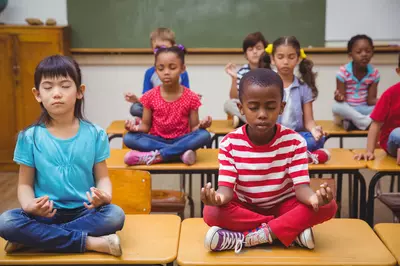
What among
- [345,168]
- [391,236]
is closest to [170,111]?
[345,168]

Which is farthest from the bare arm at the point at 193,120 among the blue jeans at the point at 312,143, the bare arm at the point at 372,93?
the bare arm at the point at 372,93

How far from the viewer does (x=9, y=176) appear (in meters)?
5.32

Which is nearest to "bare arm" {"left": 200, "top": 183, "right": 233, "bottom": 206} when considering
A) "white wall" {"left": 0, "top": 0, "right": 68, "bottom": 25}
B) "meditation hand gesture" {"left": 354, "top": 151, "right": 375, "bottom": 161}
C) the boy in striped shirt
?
the boy in striped shirt

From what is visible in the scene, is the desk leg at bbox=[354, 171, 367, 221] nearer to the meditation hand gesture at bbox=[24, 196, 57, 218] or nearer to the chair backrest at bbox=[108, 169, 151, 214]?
the chair backrest at bbox=[108, 169, 151, 214]

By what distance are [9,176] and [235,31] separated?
2424 mm

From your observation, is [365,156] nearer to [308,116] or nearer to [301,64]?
[308,116]

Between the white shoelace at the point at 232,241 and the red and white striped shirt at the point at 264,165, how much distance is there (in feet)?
0.57

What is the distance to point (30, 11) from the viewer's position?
5.49 metres

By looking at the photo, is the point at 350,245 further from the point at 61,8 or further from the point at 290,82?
the point at 61,8

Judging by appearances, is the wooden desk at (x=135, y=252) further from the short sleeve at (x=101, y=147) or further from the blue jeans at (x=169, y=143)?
the blue jeans at (x=169, y=143)

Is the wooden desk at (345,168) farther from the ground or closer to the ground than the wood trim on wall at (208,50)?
closer to the ground

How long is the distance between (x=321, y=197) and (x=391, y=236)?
346mm

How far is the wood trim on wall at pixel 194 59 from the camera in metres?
5.48

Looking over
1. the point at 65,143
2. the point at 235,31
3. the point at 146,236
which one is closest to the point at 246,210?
the point at 146,236
